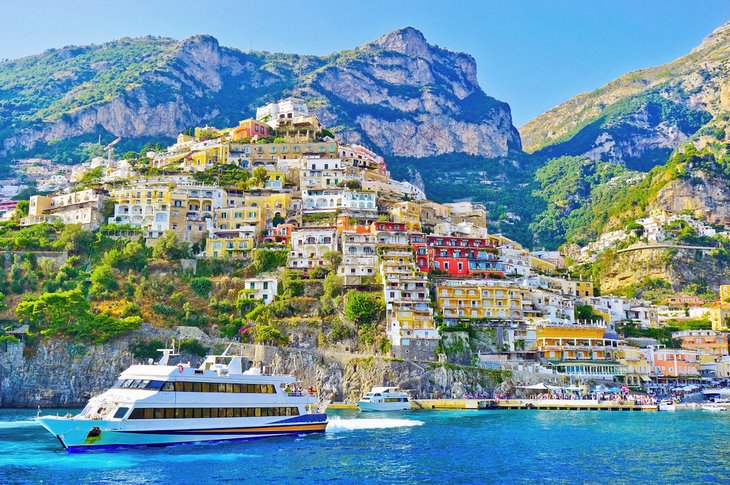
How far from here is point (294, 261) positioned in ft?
284

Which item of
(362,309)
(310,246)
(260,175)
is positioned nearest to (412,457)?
(362,309)

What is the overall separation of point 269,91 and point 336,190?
105 metres

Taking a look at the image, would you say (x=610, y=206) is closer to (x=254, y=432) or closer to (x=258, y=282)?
(x=258, y=282)

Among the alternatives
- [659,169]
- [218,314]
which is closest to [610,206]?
[659,169]

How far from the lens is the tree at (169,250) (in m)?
85.8

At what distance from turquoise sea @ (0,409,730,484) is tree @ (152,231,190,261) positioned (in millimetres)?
31930

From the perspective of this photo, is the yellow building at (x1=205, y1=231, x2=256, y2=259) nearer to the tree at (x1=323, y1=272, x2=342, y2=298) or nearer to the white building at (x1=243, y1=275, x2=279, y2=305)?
the white building at (x1=243, y1=275, x2=279, y2=305)

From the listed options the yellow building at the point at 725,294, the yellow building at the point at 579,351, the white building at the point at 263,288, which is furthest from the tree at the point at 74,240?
the yellow building at the point at 725,294

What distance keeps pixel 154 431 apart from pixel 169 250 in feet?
151

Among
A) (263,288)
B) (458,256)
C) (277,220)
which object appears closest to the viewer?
(263,288)

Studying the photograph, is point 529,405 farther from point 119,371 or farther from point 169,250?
point 169,250

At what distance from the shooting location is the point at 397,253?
85.6 metres

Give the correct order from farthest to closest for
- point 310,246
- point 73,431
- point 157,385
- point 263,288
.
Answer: point 310,246
point 263,288
point 157,385
point 73,431

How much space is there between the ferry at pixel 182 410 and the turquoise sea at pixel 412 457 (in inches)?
33.1
